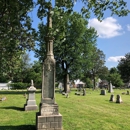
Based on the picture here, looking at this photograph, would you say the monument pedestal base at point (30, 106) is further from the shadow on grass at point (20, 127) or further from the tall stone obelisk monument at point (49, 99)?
the tall stone obelisk monument at point (49, 99)

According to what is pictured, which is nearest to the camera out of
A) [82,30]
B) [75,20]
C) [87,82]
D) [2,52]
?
[75,20]

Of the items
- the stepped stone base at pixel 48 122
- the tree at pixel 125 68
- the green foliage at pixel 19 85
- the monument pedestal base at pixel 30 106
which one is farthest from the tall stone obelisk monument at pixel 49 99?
the tree at pixel 125 68

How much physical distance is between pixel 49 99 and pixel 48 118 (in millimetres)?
676

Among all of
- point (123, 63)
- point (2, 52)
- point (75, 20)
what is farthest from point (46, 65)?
point (123, 63)

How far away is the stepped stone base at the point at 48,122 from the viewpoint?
6.06 m

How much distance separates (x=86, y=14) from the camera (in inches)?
265

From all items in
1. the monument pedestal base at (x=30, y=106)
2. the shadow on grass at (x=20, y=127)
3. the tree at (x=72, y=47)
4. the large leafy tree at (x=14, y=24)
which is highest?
the tree at (x=72, y=47)

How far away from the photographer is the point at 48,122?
6.14m

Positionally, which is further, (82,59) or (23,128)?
(82,59)

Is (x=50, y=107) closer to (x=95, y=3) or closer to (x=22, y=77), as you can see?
(x=95, y=3)

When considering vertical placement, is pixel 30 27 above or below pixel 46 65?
above

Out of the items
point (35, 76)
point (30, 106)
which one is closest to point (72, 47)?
point (30, 106)

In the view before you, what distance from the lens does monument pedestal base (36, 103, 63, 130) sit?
19.9ft

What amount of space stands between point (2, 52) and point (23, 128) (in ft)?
18.4
